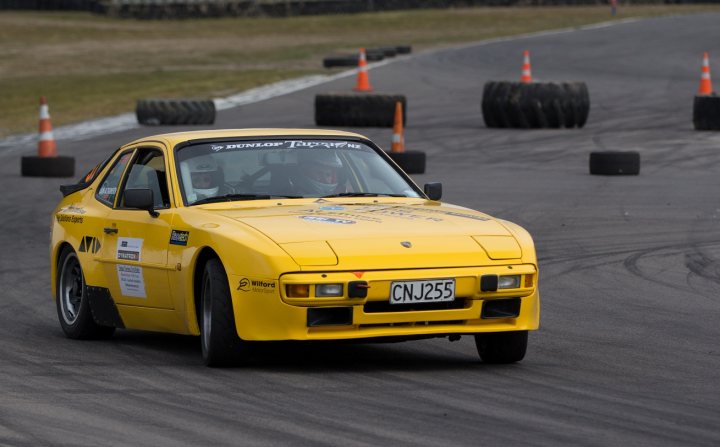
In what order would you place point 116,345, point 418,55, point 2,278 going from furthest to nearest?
1. point 418,55
2. point 2,278
3. point 116,345

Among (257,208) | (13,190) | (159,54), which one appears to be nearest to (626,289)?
(257,208)

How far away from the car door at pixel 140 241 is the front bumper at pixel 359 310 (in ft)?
3.01

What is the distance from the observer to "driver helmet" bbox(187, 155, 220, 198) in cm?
846

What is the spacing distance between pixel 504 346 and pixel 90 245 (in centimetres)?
260

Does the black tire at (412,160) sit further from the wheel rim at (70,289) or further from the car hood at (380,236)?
the car hood at (380,236)

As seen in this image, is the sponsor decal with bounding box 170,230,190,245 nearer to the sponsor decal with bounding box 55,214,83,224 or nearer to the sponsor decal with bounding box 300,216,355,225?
the sponsor decal with bounding box 300,216,355,225

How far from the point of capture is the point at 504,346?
773cm

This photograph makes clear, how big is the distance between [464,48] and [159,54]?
8237mm

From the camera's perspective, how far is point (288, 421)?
20.6ft

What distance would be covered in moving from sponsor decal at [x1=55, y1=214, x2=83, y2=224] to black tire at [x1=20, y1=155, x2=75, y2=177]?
919 centimetres

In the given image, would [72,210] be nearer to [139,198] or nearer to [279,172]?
[139,198]

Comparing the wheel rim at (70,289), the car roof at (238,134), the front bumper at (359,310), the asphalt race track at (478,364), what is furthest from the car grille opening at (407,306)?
the wheel rim at (70,289)

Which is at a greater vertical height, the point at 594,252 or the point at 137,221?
the point at 137,221

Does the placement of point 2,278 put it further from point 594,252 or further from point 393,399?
point 393,399
